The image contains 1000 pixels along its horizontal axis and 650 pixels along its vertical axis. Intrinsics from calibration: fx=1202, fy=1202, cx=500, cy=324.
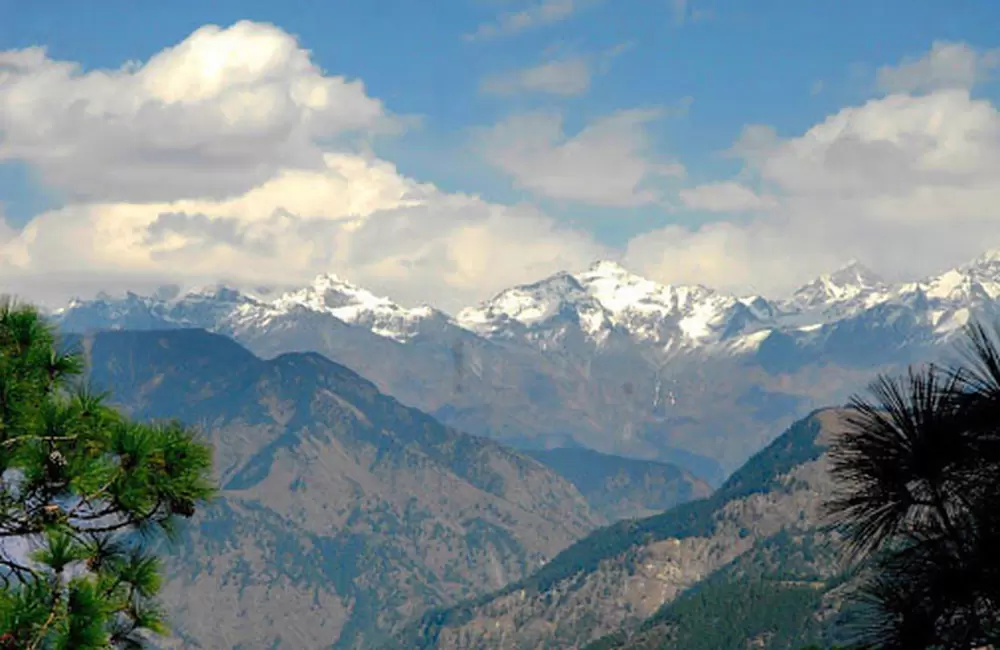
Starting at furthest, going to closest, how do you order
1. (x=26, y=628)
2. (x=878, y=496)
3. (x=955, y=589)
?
(x=878, y=496)
(x=955, y=589)
(x=26, y=628)

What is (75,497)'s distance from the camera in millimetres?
17219

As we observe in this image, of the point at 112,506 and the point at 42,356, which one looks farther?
the point at 42,356

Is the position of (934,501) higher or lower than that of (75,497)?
higher

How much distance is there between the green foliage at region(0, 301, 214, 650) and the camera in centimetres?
1634

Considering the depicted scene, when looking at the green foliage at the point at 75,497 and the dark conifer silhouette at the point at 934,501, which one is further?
the dark conifer silhouette at the point at 934,501

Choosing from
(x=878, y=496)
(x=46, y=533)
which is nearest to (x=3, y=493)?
(x=46, y=533)

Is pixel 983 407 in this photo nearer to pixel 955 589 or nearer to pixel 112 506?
pixel 955 589

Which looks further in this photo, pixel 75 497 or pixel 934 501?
pixel 934 501

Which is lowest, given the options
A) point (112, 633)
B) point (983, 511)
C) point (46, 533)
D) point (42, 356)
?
point (112, 633)

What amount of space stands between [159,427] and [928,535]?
12.4 metres

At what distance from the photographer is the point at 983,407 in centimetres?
1875

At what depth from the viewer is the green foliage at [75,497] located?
16344 mm

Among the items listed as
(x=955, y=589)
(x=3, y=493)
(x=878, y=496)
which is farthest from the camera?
(x=878, y=496)

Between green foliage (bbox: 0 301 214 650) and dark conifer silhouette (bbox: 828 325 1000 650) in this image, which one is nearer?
green foliage (bbox: 0 301 214 650)
